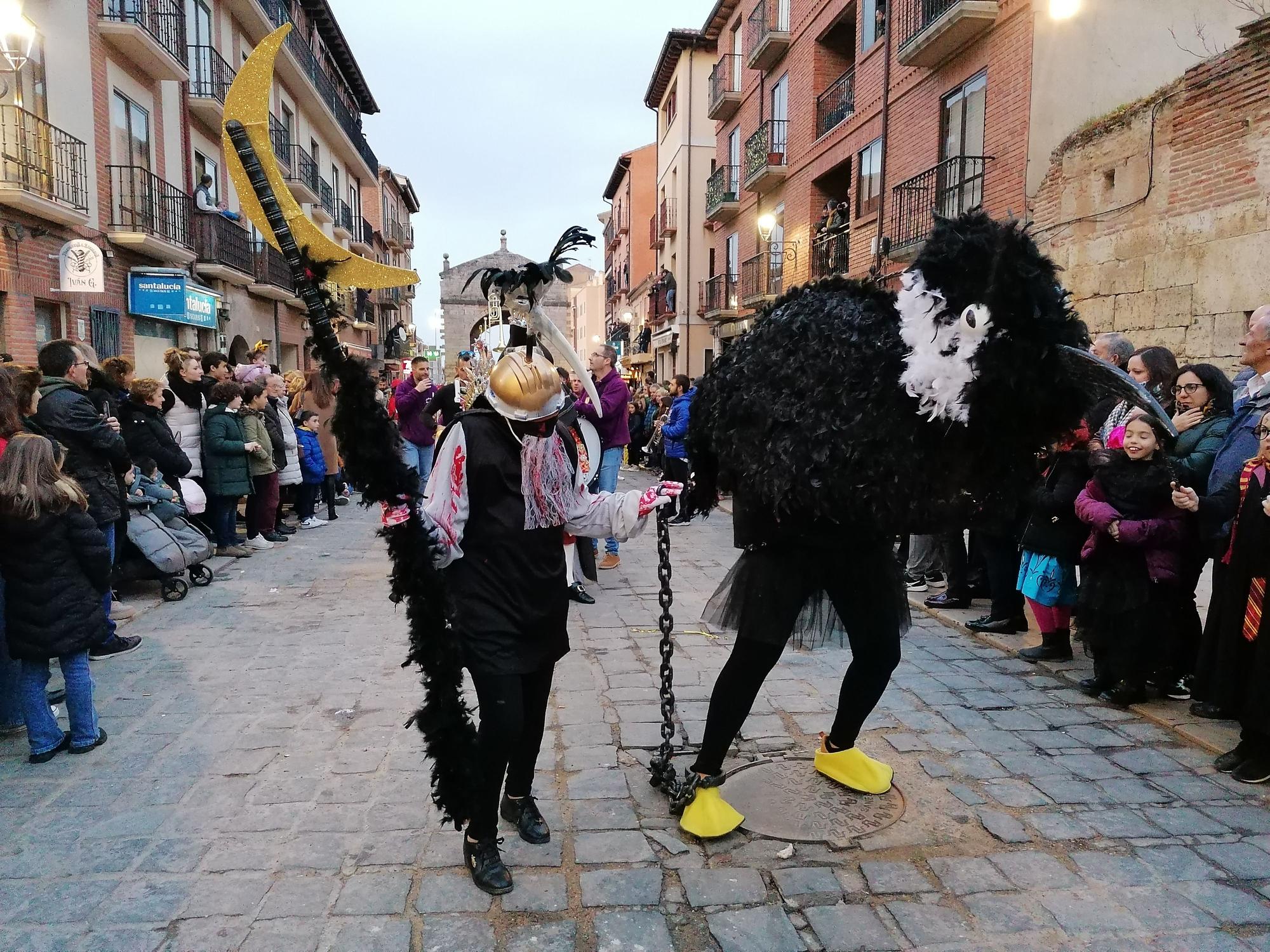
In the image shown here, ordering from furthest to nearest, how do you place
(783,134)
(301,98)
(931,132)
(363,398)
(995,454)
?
(301,98) → (783,134) → (931,132) → (995,454) → (363,398)

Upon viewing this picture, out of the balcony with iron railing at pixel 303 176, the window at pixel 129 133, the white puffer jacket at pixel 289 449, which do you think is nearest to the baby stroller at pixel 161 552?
the white puffer jacket at pixel 289 449

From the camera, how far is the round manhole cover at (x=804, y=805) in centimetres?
318

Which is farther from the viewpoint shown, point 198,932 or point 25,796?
point 25,796

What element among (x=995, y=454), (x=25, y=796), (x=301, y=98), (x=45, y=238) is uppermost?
(x=301, y=98)

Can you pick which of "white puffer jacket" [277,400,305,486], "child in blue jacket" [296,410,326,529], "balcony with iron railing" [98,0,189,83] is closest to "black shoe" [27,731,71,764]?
"white puffer jacket" [277,400,305,486]

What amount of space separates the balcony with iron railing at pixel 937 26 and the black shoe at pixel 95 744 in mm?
12694

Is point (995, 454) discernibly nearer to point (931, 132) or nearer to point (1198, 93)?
point (1198, 93)

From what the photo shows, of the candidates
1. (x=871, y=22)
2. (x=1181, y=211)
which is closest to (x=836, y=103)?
(x=871, y=22)

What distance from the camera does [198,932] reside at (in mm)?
2584

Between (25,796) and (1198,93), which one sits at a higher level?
(1198,93)

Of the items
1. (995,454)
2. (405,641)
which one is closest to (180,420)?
(405,641)

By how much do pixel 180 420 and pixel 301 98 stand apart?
19292 millimetres

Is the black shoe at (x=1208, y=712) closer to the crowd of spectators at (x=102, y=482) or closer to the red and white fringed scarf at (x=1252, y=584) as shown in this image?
the red and white fringed scarf at (x=1252, y=584)

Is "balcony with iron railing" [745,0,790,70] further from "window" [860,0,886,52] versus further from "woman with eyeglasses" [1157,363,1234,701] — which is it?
"woman with eyeglasses" [1157,363,1234,701]
